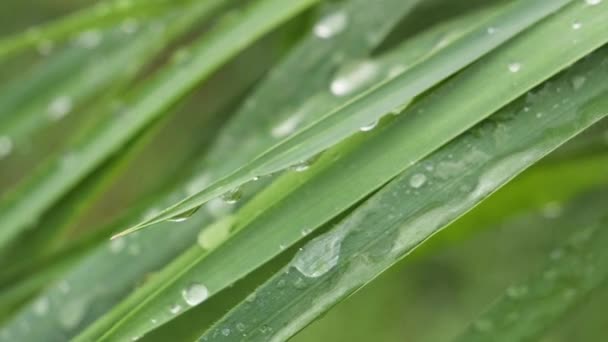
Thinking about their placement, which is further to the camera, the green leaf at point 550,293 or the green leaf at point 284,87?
the green leaf at point 284,87

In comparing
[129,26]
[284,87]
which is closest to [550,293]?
[284,87]

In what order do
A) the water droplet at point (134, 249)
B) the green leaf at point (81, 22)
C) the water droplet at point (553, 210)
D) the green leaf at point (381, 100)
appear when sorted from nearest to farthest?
the green leaf at point (381, 100) < the water droplet at point (134, 249) < the green leaf at point (81, 22) < the water droplet at point (553, 210)

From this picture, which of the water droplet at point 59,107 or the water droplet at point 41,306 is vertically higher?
the water droplet at point 59,107

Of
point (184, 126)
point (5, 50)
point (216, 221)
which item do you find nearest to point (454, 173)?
point (216, 221)

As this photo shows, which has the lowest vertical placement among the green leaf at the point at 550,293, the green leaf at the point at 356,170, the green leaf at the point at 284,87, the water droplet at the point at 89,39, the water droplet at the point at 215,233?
the green leaf at the point at 550,293

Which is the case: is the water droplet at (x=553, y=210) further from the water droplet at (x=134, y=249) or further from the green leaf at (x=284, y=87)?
the water droplet at (x=134, y=249)

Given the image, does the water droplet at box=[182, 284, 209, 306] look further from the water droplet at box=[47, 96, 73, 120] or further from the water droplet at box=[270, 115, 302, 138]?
the water droplet at box=[47, 96, 73, 120]

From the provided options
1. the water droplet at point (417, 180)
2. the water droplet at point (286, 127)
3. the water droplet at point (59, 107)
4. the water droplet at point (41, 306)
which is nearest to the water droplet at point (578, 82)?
the water droplet at point (417, 180)
